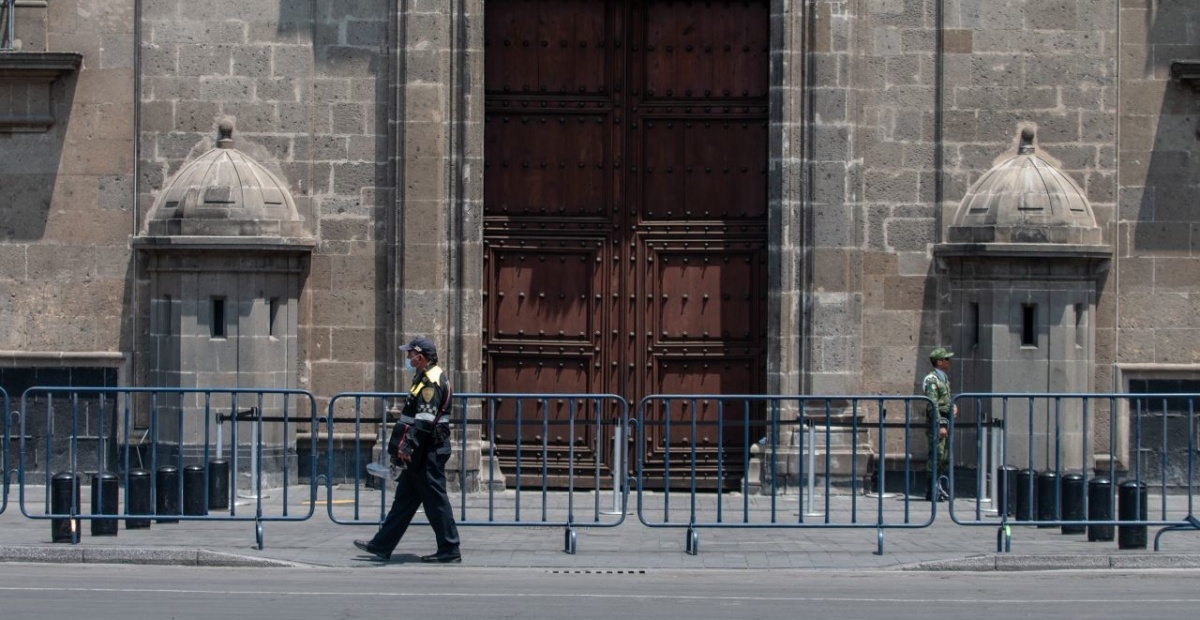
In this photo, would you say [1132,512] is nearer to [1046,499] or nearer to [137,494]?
[1046,499]

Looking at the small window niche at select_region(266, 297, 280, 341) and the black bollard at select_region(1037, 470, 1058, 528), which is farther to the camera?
the small window niche at select_region(266, 297, 280, 341)

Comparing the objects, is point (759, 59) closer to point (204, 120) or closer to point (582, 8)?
point (582, 8)

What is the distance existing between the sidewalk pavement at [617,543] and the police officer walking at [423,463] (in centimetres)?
18

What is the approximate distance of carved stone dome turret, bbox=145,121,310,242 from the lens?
16.2 meters

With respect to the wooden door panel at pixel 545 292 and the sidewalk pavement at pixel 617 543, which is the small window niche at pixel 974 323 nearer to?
the sidewalk pavement at pixel 617 543

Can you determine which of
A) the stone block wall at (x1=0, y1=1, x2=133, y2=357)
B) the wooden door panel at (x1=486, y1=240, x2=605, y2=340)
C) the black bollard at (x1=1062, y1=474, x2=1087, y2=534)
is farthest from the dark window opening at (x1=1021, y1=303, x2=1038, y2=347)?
the stone block wall at (x1=0, y1=1, x2=133, y2=357)

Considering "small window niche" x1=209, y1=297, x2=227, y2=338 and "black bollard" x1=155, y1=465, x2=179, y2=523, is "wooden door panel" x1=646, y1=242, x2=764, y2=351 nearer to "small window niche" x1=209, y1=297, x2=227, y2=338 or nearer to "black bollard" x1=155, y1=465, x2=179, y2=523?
"small window niche" x1=209, y1=297, x2=227, y2=338

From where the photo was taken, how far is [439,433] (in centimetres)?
1290

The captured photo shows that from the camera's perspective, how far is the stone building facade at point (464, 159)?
16.6 m

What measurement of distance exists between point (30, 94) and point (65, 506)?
4.87 meters

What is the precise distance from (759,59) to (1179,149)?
12.6ft

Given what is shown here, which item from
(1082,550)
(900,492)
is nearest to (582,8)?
(900,492)

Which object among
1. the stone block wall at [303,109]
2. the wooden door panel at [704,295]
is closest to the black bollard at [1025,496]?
the wooden door panel at [704,295]

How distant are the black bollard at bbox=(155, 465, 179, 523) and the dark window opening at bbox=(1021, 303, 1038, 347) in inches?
287
